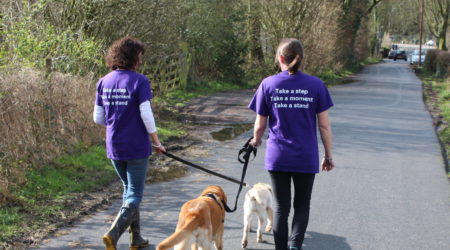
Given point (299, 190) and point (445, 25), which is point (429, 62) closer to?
point (445, 25)

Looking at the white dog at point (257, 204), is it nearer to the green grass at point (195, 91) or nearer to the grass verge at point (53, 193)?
the grass verge at point (53, 193)

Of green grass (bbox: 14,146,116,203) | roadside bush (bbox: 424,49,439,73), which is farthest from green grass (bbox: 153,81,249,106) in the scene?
roadside bush (bbox: 424,49,439,73)

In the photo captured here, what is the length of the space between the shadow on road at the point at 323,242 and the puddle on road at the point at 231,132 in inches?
232

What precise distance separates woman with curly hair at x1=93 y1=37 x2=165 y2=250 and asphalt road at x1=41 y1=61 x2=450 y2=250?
0.68m

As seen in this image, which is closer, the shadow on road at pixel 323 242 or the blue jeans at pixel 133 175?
the blue jeans at pixel 133 175

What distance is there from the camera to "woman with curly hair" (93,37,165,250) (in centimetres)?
446

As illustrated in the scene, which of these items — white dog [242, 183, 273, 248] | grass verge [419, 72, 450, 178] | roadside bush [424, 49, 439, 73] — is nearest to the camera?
white dog [242, 183, 273, 248]

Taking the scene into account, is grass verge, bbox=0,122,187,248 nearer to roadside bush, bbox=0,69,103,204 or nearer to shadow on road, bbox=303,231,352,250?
roadside bush, bbox=0,69,103,204

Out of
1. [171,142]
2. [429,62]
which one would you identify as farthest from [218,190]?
[429,62]

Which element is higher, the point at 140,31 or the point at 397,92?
the point at 140,31

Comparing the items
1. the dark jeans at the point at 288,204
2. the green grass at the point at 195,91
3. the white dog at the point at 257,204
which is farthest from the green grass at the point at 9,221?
the green grass at the point at 195,91

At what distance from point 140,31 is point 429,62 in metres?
34.1

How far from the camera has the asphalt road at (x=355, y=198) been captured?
5285 millimetres

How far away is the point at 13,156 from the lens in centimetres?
675
